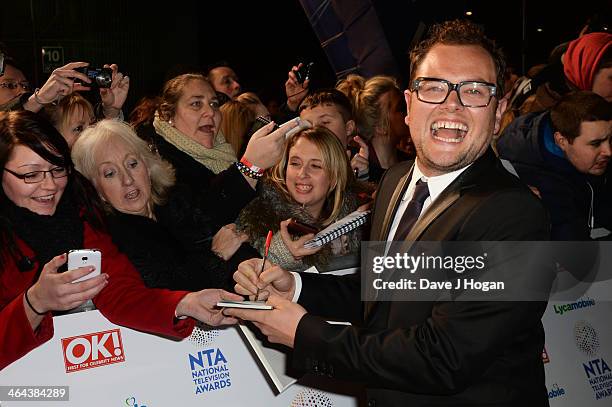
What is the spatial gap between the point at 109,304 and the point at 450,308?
1.77 m

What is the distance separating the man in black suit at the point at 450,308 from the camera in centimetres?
213

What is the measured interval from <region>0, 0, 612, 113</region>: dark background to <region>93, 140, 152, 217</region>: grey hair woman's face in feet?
11.9

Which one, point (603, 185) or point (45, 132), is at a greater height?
point (45, 132)

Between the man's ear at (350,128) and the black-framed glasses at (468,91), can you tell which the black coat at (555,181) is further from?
the black-framed glasses at (468,91)

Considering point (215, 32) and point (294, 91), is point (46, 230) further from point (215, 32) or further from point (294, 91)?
point (215, 32)

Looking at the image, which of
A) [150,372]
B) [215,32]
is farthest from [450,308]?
[215,32]

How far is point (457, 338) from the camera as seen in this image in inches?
83.0

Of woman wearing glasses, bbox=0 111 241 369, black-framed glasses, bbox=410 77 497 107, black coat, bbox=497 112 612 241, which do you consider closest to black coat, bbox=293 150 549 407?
black-framed glasses, bbox=410 77 497 107

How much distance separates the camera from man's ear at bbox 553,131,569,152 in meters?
4.59

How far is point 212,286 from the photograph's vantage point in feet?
12.7

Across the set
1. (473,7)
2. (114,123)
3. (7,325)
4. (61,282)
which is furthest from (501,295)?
(473,7)

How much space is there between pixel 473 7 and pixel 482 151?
1962 cm

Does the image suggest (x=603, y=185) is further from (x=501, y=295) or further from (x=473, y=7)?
(x=473, y=7)

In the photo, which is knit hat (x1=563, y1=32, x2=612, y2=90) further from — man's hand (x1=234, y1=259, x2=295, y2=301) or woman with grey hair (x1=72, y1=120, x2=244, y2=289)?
man's hand (x1=234, y1=259, x2=295, y2=301)
